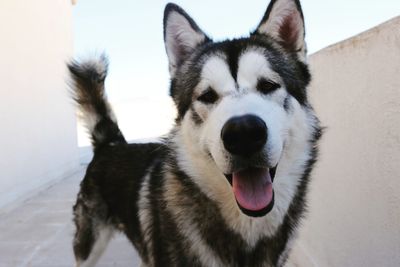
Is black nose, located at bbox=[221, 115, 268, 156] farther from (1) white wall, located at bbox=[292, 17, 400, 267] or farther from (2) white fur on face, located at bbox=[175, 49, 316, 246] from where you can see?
(1) white wall, located at bbox=[292, 17, 400, 267]

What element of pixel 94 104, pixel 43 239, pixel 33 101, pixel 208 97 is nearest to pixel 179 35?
pixel 208 97

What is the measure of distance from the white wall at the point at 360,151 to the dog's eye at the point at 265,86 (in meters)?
0.55

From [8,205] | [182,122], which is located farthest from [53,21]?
[182,122]

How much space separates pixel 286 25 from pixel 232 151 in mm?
936

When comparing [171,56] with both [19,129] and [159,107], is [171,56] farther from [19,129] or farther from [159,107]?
[159,107]

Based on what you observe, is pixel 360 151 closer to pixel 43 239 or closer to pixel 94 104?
pixel 94 104

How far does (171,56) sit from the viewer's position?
2.28 metres

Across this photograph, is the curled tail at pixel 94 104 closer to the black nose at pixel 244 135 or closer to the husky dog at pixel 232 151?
the husky dog at pixel 232 151

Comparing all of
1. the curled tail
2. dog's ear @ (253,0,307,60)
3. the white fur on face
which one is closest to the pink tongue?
the white fur on face

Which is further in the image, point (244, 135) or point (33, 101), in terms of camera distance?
point (33, 101)

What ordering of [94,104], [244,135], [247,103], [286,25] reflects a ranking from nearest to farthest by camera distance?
[244,135] < [247,103] < [286,25] < [94,104]

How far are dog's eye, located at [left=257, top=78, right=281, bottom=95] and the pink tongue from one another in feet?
1.23

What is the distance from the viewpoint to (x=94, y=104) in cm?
303

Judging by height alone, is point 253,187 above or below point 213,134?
below
